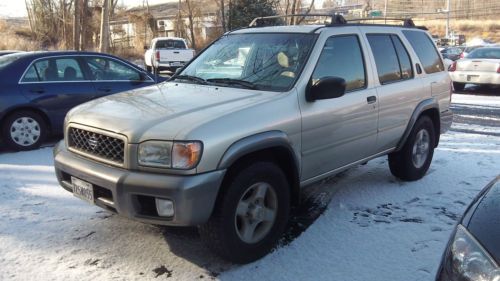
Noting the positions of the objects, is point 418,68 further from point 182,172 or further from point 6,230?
point 6,230

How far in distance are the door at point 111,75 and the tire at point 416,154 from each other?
4598 millimetres

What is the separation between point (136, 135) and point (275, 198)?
1.21 meters

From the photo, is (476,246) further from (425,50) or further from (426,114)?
(425,50)

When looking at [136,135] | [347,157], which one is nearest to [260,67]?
[347,157]

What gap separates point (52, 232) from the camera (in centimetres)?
426

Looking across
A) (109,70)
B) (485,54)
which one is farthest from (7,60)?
(485,54)

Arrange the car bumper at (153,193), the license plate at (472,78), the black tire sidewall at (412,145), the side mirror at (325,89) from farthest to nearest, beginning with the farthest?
the license plate at (472,78), the black tire sidewall at (412,145), the side mirror at (325,89), the car bumper at (153,193)

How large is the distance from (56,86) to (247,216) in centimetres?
500

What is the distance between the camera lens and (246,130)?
352 centimetres

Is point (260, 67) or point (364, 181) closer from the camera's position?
point (260, 67)

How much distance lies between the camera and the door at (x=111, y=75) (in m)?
8.02

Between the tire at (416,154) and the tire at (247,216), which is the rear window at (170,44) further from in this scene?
the tire at (247,216)

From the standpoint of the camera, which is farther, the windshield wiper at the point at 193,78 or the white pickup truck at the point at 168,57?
the white pickup truck at the point at 168,57

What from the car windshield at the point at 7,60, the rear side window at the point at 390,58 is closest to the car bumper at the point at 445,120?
the rear side window at the point at 390,58
